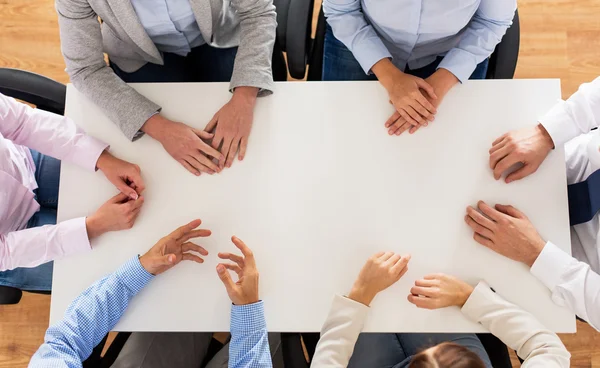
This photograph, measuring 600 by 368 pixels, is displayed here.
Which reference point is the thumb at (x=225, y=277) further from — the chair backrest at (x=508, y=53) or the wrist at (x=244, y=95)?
the chair backrest at (x=508, y=53)

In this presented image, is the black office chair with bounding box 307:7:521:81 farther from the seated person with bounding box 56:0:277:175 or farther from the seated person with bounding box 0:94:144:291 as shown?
the seated person with bounding box 0:94:144:291

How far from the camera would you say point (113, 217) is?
3.66 ft

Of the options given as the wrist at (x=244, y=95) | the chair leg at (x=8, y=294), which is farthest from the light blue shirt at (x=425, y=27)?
the chair leg at (x=8, y=294)

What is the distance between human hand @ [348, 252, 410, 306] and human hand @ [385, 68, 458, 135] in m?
0.28

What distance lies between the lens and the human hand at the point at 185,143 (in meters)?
1.15

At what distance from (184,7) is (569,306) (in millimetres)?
1067

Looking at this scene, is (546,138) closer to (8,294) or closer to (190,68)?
(190,68)

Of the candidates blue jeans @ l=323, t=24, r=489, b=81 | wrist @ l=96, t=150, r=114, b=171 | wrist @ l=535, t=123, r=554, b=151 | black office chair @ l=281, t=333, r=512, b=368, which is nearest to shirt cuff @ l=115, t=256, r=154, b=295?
wrist @ l=96, t=150, r=114, b=171

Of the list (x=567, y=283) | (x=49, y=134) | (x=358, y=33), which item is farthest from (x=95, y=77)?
(x=567, y=283)

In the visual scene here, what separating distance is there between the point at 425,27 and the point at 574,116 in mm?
382

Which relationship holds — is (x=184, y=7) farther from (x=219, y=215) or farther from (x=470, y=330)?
(x=470, y=330)

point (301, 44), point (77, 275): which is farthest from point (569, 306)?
point (77, 275)

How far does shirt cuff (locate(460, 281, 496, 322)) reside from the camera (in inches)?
41.3

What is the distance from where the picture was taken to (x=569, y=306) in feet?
3.51
